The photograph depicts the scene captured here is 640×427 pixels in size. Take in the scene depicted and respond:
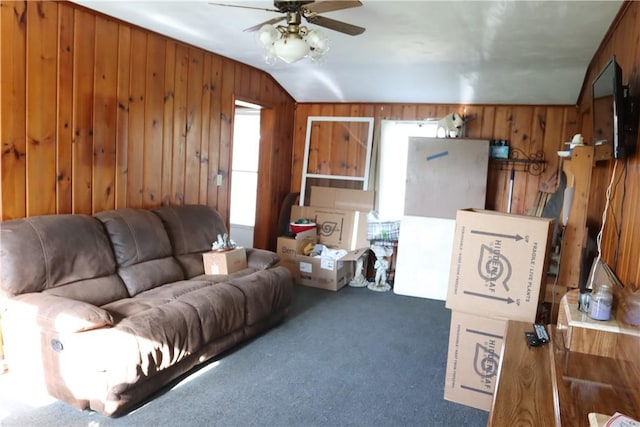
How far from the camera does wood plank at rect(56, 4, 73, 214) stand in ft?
9.62

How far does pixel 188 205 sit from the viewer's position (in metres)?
3.96

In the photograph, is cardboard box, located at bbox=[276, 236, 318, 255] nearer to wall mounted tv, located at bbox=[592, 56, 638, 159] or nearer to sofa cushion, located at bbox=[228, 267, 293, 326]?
sofa cushion, located at bbox=[228, 267, 293, 326]

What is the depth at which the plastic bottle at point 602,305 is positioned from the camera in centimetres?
189

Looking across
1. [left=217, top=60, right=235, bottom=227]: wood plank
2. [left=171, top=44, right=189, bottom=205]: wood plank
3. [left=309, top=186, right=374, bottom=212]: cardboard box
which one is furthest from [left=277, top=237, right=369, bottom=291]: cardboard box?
[left=171, top=44, right=189, bottom=205]: wood plank

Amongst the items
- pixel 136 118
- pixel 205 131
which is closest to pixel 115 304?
pixel 136 118

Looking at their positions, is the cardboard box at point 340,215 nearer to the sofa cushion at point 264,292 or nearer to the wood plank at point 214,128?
the wood plank at point 214,128

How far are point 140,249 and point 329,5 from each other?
202cm

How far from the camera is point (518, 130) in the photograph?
4844 mm

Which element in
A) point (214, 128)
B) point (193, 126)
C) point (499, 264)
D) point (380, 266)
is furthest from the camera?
point (380, 266)

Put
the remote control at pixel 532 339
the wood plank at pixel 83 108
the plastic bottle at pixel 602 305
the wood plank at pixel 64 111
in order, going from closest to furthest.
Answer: the plastic bottle at pixel 602 305 < the remote control at pixel 532 339 < the wood plank at pixel 64 111 < the wood plank at pixel 83 108

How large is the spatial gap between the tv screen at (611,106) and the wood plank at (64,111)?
120 inches

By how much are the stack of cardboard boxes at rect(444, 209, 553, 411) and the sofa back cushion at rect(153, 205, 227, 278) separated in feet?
6.63

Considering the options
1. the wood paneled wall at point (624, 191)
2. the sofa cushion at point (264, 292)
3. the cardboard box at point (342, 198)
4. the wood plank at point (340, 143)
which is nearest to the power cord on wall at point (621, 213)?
the wood paneled wall at point (624, 191)

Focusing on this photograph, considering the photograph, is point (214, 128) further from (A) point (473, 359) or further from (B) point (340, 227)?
(A) point (473, 359)
